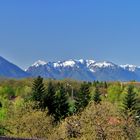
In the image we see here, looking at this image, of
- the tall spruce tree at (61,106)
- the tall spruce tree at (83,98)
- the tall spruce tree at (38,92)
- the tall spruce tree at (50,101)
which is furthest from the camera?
the tall spruce tree at (83,98)

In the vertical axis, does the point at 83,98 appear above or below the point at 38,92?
below

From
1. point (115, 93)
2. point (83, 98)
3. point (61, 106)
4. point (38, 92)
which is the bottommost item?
point (61, 106)

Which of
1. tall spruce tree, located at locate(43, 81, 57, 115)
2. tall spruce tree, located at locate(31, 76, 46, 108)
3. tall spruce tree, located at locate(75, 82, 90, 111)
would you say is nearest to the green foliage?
tall spruce tree, located at locate(75, 82, 90, 111)

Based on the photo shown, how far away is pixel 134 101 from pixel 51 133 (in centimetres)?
5874

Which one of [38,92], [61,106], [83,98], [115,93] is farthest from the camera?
[115,93]

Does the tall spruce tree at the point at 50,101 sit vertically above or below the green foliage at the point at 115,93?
below

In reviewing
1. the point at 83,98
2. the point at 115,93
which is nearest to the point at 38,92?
Result: the point at 83,98

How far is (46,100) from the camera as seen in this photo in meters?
122

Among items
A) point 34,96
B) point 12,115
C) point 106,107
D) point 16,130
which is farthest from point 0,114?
point 106,107

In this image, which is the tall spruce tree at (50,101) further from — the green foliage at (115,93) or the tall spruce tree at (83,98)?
the green foliage at (115,93)

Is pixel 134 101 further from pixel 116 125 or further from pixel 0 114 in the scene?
pixel 116 125

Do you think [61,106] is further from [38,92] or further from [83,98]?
[83,98]

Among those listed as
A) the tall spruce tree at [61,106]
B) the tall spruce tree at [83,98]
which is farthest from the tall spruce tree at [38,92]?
the tall spruce tree at [83,98]

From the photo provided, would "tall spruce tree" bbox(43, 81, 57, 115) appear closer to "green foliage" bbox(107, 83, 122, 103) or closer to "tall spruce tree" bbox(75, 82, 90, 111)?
"tall spruce tree" bbox(75, 82, 90, 111)
